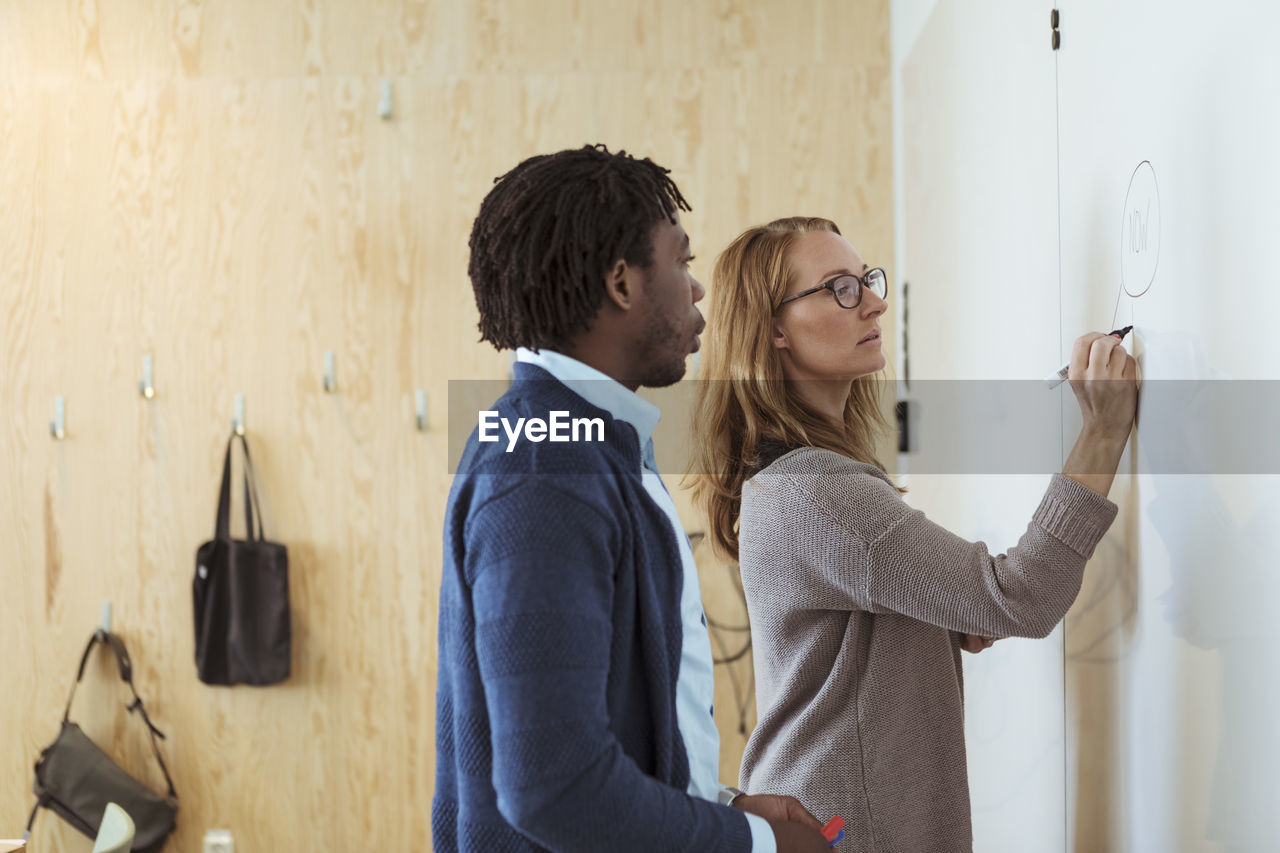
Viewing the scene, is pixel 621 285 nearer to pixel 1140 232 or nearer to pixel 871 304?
pixel 871 304

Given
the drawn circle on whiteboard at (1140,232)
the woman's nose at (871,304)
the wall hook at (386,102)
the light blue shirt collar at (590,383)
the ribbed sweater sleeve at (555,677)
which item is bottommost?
the ribbed sweater sleeve at (555,677)

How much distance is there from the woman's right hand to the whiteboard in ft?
0.08

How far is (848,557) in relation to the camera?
3.38 ft

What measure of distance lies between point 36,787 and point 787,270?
2.29m

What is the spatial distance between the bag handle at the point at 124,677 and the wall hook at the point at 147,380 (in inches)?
23.5

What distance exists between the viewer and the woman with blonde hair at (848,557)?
3.23 ft

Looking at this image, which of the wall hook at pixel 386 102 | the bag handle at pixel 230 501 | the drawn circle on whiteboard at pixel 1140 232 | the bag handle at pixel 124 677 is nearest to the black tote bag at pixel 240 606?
the bag handle at pixel 230 501

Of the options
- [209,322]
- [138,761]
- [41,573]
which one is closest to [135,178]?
[209,322]

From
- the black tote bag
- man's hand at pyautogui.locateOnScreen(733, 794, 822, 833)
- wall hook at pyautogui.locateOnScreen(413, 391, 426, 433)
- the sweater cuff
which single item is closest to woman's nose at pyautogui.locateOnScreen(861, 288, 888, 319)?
the sweater cuff

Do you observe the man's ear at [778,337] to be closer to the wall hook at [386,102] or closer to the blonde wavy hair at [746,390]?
the blonde wavy hair at [746,390]

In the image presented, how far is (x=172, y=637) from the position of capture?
8.41ft

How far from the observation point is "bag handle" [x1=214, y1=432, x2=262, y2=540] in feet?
8.26

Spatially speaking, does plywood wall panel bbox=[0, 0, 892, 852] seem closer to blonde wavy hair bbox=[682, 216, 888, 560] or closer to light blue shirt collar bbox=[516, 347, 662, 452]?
blonde wavy hair bbox=[682, 216, 888, 560]

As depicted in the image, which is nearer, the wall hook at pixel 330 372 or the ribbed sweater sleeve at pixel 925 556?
the ribbed sweater sleeve at pixel 925 556
